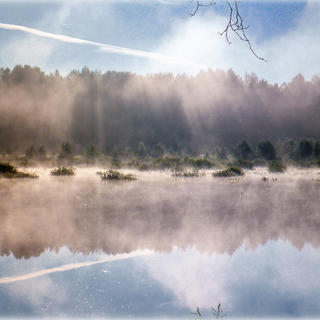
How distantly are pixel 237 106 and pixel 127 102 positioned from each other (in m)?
3.97

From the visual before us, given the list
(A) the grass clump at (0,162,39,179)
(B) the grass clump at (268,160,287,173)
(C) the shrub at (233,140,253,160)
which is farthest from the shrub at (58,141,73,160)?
(B) the grass clump at (268,160,287,173)

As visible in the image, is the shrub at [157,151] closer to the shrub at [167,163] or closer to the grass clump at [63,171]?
the shrub at [167,163]

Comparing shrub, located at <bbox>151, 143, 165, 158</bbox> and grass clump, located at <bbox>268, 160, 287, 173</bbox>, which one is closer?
grass clump, located at <bbox>268, 160, 287, 173</bbox>

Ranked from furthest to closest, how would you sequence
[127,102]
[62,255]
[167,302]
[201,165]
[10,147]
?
[127,102] → [201,165] → [10,147] → [62,255] → [167,302]

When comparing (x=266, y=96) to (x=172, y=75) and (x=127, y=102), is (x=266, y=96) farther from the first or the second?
(x=127, y=102)

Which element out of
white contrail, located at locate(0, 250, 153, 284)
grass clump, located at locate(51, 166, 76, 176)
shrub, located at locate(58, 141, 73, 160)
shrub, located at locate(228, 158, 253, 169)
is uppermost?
shrub, located at locate(58, 141, 73, 160)

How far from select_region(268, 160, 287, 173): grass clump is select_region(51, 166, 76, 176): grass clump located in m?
6.51

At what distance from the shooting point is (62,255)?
12.4 ft

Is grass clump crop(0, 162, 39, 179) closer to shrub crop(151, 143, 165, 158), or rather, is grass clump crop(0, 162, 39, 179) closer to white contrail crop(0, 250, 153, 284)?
shrub crop(151, 143, 165, 158)

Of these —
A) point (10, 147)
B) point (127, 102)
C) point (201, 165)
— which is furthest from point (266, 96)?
point (10, 147)

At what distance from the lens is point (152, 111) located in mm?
11484

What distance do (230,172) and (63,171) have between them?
17.7ft

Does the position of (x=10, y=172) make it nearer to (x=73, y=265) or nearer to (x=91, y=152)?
(x=91, y=152)

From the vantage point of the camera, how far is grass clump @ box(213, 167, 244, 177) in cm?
1030
